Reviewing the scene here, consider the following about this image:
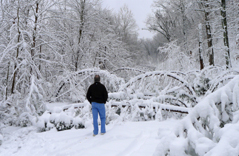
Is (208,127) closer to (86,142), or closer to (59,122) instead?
(86,142)

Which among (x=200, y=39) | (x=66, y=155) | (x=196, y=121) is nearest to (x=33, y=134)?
(x=66, y=155)

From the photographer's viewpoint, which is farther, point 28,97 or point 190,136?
point 28,97

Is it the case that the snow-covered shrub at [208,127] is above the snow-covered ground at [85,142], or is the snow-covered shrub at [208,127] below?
above

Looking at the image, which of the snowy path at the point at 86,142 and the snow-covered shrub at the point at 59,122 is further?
the snow-covered shrub at the point at 59,122

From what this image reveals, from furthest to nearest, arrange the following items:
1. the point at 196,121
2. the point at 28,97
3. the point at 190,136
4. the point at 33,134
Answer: the point at 28,97, the point at 33,134, the point at 196,121, the point at 190,136

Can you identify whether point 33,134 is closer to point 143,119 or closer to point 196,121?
point 143,119

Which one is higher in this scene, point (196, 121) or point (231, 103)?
point (231, 103)

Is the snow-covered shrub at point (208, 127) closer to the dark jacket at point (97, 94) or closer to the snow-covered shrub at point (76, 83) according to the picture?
the dark jacket at point (97, 94)

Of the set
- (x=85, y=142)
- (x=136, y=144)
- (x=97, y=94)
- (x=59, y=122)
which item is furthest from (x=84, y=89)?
(x=136, y=144)

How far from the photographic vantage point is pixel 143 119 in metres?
6.23

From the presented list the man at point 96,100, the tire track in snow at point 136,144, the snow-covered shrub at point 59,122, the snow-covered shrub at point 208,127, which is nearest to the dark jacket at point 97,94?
the man at point 96,100

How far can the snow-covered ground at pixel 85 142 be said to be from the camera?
3544 millimetres

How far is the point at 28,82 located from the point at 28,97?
88cm

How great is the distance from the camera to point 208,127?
1728 mm
